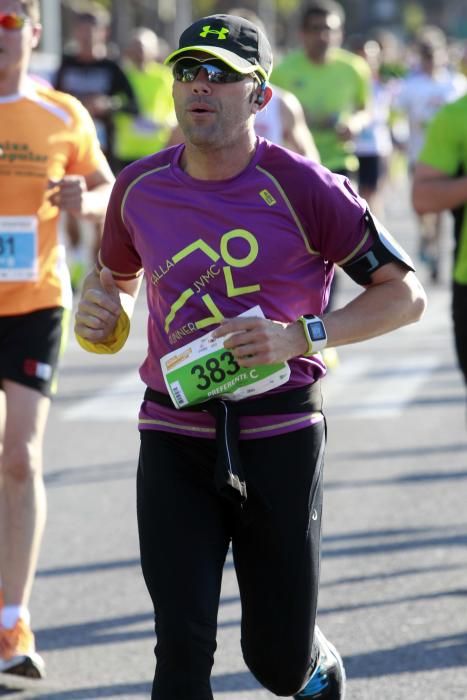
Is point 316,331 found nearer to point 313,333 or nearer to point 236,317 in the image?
point 313,333

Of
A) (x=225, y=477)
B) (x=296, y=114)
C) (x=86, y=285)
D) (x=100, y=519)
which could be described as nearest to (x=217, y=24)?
(x=86, y=285)

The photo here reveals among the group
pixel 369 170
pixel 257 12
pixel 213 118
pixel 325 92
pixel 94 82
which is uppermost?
pixel 213 118

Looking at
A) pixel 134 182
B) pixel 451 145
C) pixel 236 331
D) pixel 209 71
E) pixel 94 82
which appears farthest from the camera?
pixel 94 82

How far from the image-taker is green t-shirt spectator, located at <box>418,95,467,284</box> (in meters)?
6.06

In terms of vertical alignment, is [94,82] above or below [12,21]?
below

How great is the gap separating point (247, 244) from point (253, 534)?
73cm

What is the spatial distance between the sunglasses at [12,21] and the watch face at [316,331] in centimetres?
207

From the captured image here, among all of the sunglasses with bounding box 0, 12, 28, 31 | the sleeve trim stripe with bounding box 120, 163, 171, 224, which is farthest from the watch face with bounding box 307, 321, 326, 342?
the sunglasses with bounding box 0, 12, 28, 31

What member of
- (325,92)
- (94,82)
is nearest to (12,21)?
(325,92)

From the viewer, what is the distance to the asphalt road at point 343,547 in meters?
5.25

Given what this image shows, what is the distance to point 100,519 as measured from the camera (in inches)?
287

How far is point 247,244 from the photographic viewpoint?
398 centimetres

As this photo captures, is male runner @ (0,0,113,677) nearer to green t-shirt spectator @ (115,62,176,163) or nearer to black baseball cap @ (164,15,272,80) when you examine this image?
black baseball cap @ (164,15,272,80)

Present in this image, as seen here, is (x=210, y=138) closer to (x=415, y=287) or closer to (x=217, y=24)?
(x=217, y=24)
